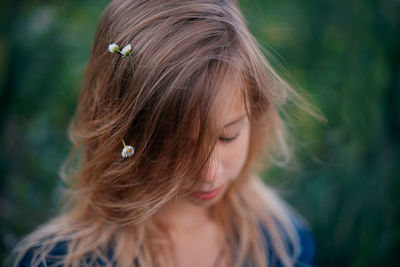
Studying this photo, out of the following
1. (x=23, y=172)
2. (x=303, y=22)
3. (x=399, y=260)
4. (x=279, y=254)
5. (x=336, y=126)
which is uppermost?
(x=303, y=22)

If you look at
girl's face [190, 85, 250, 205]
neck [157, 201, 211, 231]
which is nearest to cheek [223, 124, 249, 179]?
girl's face [190, 85, 250, 205]

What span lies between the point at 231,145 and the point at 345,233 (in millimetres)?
1016

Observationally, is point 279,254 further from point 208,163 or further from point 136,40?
point 136,40

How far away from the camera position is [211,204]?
41.9 inches

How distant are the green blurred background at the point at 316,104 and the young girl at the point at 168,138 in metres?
0.53

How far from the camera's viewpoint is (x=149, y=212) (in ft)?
2.87

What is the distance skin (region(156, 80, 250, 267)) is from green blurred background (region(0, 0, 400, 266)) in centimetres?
68

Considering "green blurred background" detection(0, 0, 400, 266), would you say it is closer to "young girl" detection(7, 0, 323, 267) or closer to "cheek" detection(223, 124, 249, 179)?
"young girl" detection(7, 0, 323, 267)

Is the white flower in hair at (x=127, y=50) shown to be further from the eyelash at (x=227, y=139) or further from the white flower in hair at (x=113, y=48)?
the eyelash at (x=227, y=139)

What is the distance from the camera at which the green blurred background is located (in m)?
1.47

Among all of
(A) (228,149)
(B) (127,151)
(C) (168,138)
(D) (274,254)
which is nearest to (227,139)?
(A) (228,149)

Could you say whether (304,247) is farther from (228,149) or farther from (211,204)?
(228,149)

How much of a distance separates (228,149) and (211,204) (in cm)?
29

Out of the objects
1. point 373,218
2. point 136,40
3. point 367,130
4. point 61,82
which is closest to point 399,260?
point 373,218
